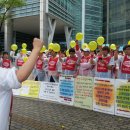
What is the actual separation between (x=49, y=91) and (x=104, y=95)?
2513mm

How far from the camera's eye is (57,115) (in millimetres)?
8734

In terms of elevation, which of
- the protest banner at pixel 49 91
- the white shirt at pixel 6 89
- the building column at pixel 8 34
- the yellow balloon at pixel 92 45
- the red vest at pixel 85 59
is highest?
the building column at pixel 8 34

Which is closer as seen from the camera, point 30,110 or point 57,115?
point 57,115

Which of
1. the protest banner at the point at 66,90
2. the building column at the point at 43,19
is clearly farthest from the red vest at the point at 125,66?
the building column at the point at 43,19

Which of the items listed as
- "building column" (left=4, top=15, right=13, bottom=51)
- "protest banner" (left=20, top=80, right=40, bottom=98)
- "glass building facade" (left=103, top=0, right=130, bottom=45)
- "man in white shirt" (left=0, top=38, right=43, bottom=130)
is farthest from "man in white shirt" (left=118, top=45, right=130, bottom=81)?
Result: "glass building facade" (left=103, top=0, right=130, bottom=45)

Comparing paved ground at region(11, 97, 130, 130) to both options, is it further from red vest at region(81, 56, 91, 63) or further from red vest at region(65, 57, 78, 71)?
red vest at region(81, 56, 91, 63)

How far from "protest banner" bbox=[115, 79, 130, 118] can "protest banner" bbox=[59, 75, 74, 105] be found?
6.10 feet

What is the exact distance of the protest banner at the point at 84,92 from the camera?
944cm

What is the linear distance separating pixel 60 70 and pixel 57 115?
3620 millimetres

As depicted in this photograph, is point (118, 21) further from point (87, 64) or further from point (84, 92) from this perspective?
point (84, 92)

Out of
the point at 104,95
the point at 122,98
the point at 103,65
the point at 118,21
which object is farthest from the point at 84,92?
the point at 118,21

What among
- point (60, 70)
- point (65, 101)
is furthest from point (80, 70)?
point (65, 101)

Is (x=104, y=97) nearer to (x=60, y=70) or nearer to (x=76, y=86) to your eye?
(x=76, y=86)

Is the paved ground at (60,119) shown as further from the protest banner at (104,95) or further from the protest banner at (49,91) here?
the protest banner at (49,91)
